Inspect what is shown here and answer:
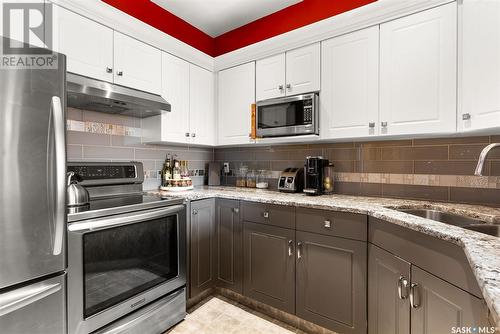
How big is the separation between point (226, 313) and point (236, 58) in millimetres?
2333

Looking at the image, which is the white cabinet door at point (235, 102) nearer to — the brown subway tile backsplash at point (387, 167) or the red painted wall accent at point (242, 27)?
the red painted wall accent at point (242, 27)

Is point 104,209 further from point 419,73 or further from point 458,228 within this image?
point 419,73

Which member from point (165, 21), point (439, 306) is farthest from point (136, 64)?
point (439, 306)

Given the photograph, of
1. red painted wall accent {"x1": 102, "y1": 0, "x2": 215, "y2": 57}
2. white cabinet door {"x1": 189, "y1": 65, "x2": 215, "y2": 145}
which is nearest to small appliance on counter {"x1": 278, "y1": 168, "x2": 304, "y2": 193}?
white cabinet door {"x1": 189, "y1": 65, "x2": 215, "y2": 145}

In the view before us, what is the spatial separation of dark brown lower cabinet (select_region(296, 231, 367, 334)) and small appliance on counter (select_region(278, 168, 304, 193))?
1.85ft

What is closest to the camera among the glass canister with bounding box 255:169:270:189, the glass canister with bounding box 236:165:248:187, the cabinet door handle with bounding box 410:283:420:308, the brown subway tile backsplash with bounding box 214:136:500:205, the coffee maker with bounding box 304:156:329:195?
the cabinet door handle with bounding box 410:283:420:308

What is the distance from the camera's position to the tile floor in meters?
1.82

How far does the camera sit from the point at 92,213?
140cm

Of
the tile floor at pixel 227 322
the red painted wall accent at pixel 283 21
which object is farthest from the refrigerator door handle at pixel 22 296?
the red painted wall accent at pixel 283 21

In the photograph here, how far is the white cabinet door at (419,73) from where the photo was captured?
5.06 feet

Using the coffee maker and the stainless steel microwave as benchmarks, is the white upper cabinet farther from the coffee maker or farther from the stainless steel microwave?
the coffee maker

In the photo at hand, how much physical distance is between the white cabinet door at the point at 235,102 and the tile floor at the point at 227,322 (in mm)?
1508

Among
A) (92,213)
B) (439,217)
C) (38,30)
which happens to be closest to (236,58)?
(38,30)

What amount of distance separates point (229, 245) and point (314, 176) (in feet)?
3.08
